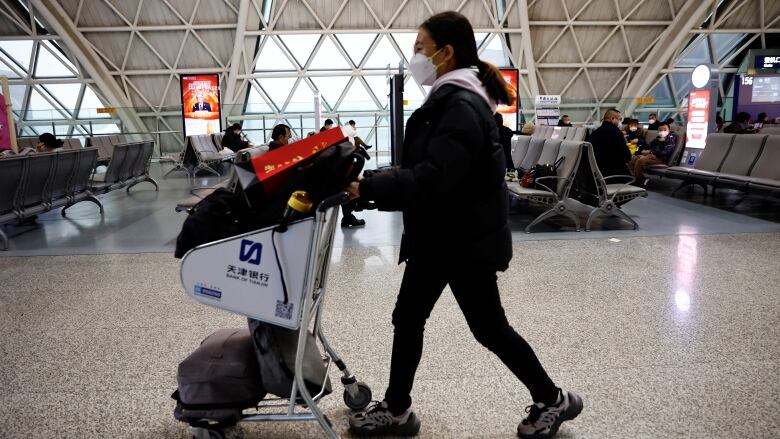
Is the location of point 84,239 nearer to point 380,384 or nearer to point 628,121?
point 380,384

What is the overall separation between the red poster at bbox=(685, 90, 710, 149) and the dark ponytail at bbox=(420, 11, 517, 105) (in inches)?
415

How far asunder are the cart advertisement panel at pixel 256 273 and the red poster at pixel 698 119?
1118 centimetres

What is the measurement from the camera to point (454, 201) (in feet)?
7.24

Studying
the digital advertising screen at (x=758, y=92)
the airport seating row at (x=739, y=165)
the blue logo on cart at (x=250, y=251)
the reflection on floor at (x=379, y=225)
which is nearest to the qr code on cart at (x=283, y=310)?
the blue logo on cart at (x=250, y=251)

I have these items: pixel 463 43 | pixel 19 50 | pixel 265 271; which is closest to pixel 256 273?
pixel 265 271

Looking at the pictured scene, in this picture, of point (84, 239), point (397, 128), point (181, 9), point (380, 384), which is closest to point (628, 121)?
point (397, 128)

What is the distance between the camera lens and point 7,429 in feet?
8.86

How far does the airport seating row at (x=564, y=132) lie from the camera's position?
→ 1125cm

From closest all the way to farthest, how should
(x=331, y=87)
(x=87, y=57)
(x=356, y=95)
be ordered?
1. (x=87, y=57)
2. (x=331, y=87)
3. (x=356, y=95)

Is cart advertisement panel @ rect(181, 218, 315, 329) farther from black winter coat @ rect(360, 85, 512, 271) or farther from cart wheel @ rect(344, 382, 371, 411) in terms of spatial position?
cart wheel @ rect(344, 382, 371, 411)

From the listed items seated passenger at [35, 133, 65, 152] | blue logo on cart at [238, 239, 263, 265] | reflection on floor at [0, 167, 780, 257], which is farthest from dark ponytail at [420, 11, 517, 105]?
seated passenger at [35, 133, 65, 152]

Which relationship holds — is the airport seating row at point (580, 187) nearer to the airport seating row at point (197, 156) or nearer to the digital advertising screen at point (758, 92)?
the airport seating row at point (197, 156)

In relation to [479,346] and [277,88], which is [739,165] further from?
[277,88]

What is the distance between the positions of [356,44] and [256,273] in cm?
2299
